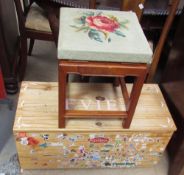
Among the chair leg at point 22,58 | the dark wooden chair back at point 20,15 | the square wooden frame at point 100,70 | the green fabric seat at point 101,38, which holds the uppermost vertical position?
the green fabric seat at point 101,38

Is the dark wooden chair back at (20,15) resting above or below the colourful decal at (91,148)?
above

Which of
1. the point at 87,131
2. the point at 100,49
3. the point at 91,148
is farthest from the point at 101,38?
the point at 91,148

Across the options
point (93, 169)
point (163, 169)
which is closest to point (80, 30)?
point (93, 169)

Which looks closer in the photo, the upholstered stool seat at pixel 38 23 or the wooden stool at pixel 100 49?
the wooden stool at pixel 100 49

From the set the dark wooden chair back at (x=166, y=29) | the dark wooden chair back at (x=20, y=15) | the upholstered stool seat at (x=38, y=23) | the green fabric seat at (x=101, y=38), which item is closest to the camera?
the green fabric seat at (x=101, y=38)

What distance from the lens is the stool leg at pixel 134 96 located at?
83 cm

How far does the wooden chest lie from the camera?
0.98 metres

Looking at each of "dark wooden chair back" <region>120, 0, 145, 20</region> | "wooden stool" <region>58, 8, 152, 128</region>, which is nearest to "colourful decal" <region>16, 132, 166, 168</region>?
"wooden stool" <region>58, 8, 152, 128</region>

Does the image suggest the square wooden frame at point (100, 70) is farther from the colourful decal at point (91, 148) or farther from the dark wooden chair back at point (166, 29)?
the dark wooden chair back at point (166, 29)

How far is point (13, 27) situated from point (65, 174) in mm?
1027

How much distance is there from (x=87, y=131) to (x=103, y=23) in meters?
0.44

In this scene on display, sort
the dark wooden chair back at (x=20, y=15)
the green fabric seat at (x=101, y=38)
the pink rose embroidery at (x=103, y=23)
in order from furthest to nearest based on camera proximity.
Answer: the dark wooden chair back at (x=20, y=15) < the pink rose embroidery at (x=103, y=23) < the green fabric seat at (x=101, y=38)

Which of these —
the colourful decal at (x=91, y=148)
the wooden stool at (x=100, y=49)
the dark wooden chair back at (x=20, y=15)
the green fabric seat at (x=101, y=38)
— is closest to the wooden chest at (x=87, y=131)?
the colourful decal at (x=91, y=148)

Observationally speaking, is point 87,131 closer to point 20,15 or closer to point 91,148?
point 91,148
